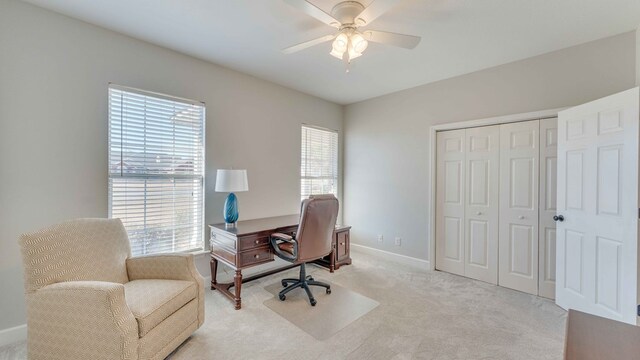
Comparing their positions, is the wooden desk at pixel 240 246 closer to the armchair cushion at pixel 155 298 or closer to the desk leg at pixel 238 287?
the desk leg at pixel 238 287

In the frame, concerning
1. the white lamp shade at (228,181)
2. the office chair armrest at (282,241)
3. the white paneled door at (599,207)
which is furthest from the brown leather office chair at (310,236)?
the white paneled door at (599,207)

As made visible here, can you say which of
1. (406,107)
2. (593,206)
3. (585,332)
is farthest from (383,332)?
(406,107)

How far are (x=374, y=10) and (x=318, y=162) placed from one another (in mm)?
2834

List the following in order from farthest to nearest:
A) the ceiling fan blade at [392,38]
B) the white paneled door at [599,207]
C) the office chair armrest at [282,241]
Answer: the office chair armrest at [282,241] < the white paneled door at [599,207] < the ceiling fan blade at [392,38]

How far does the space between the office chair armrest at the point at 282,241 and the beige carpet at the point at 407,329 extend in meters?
0.51

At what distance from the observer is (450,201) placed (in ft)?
11.7

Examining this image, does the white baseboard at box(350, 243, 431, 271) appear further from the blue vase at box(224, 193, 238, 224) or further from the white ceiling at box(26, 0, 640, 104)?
the white ceiling at box(26, 0, 640, 104)

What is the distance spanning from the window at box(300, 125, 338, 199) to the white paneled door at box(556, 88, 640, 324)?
2.98 meters

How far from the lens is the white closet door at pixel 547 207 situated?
2.79 metres

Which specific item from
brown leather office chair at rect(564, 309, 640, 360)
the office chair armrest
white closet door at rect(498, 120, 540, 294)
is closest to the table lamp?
the office chair armrest

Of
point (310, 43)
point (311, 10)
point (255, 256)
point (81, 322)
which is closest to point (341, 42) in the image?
point (310, 43)

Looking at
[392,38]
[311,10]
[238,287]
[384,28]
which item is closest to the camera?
[311,10]

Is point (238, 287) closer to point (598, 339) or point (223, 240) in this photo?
point (223, 240)

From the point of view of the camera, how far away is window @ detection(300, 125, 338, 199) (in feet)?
13.7
